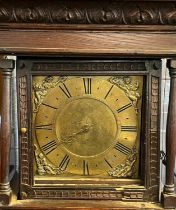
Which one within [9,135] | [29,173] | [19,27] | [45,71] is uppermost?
[19,27]

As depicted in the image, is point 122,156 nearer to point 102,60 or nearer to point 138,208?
point 138,208

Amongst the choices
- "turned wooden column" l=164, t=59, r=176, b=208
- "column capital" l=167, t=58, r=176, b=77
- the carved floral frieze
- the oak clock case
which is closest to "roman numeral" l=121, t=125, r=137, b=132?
the oak clock case

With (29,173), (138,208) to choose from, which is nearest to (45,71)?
(29,173)

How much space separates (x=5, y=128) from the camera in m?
1.10

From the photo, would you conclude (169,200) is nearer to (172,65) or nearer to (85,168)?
(85,168)

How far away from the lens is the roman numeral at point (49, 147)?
1.16 m

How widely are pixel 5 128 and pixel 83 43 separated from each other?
1.19ft

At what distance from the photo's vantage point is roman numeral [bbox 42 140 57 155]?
3.82 feet

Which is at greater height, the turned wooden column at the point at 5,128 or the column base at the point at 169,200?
the turned wooden column at the point at 5,128

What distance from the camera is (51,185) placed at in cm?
117

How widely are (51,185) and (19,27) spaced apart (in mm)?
522

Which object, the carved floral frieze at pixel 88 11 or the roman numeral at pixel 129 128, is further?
the roman numeral at pixel 129 128

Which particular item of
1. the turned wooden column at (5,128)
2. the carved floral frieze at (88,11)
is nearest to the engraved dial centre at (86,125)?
the turned wooden column at (5,128)

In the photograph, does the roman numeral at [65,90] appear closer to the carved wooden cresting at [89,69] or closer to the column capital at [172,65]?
the carved wooden cresting at [89,69]
